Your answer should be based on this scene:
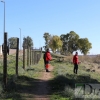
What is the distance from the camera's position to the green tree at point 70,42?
4749 inches

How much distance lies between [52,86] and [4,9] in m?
28.9

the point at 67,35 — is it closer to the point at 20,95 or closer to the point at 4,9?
the point at 4,9

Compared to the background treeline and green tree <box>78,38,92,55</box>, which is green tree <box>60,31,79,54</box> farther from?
green tree <box>78,38,92,55</box>

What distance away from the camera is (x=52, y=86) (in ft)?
48.0

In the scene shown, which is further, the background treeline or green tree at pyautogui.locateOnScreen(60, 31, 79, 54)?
green tree at pyautogui.locateOnScreen(60, 31, 79, 54)

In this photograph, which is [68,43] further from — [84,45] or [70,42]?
[84,45]

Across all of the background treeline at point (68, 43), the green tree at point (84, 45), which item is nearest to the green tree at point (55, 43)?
the background treeline at point (68, 43)

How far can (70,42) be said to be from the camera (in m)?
124

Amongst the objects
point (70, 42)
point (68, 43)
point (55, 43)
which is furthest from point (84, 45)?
point (55, 43)

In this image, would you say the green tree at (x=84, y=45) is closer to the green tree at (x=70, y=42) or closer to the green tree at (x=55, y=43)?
the green tree at (x=70, y=42)

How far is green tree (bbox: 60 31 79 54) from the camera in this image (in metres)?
121

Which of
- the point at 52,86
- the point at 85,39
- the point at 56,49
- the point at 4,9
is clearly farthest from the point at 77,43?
the point at 52,86

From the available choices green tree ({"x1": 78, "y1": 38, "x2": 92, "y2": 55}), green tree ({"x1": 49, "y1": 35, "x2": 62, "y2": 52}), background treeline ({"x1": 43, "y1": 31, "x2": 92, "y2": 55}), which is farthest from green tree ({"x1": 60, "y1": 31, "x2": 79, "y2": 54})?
green tree ({"x1": 49, "y1": 35, "x2": 62, "y2": 52})

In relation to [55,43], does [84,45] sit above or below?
below
